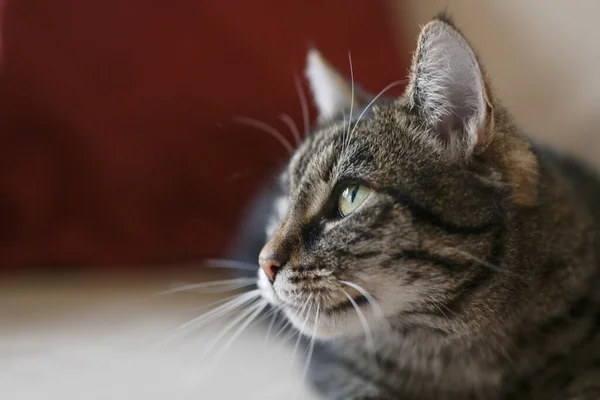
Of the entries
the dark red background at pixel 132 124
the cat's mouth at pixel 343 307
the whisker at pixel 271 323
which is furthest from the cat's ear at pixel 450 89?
the dark red background at pixel 132 124

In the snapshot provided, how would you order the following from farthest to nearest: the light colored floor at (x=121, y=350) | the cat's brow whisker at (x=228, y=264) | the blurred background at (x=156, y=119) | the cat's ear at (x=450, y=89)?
the blurred background at (x=156, y=119) → the cat's brow whisker at (x=228, y=264) → the light colored floor at (x=121, y=350) → the cat's ear at (x=450, y=89)

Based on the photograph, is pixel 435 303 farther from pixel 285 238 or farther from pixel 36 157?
pixel 36 157

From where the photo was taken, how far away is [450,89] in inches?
30.9

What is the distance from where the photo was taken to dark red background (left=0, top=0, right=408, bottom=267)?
129 centimetres

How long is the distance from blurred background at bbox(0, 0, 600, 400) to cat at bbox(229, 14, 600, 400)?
0.39 meters

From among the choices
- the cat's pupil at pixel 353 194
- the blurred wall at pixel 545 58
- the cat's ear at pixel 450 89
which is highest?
the blurred wall at pixel 545 58

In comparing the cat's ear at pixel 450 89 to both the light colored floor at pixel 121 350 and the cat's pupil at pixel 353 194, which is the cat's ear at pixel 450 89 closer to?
the cat's pupil at pixel 353 194

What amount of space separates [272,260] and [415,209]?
0.20 metres

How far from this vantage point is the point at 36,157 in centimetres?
130

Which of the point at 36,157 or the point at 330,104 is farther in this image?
the point at 36,157

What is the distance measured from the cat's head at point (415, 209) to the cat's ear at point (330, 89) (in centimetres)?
19

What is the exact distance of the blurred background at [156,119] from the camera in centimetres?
128

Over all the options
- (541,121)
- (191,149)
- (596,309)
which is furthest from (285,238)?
(541,121)

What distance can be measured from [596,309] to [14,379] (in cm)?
88
